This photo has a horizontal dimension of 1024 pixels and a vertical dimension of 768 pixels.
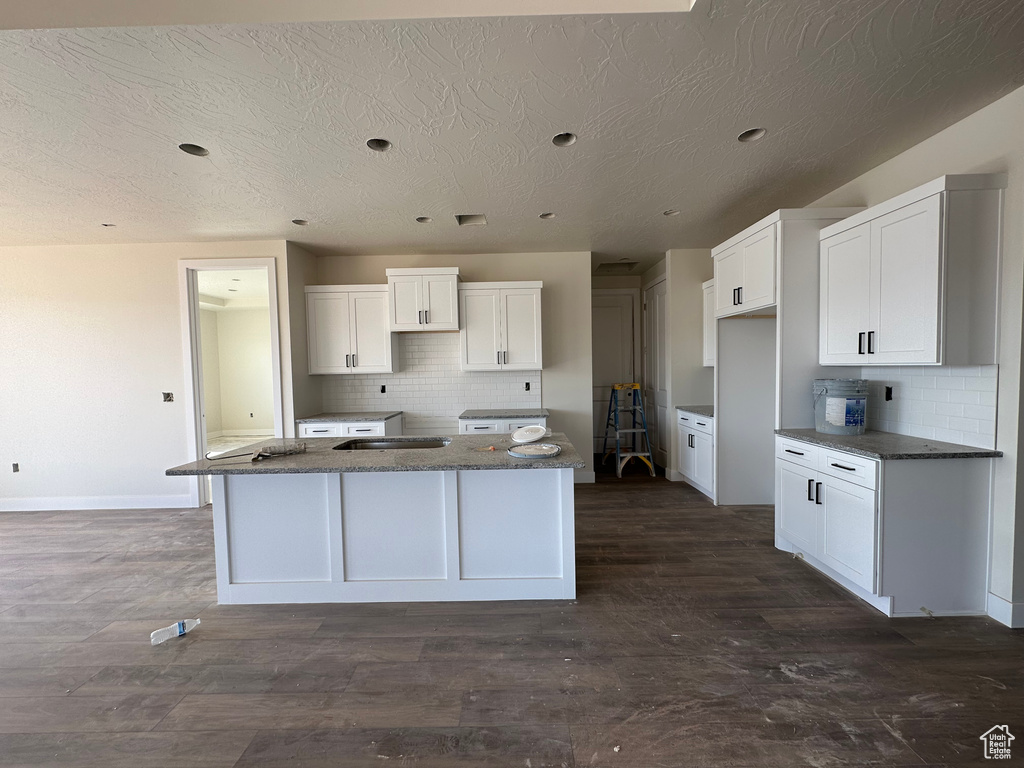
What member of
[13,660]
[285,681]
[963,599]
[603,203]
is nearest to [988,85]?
[603,203]

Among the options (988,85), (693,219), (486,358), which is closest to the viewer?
(988,85)

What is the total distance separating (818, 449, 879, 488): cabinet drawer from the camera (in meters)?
2.27

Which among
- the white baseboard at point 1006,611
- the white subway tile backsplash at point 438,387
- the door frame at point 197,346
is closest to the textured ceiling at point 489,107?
the door frame at point 197,346

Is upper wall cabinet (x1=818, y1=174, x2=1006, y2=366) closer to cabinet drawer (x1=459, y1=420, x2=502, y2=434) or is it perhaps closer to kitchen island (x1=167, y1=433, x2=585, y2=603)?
kitchen island (x1=167, y1=433, x2=585, y2=603)

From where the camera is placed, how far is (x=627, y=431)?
5.25m

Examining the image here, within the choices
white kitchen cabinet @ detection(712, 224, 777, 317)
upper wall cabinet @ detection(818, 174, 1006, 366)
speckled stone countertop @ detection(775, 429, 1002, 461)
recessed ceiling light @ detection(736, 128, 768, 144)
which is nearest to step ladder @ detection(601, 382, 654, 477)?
white kitchen cabinet @ detection(712, 224, 777, 317)

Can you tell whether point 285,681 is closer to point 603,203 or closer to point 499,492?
point 499,492

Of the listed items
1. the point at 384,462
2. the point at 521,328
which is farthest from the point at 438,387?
the point at 384,462

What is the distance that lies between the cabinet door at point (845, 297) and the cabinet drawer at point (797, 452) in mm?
604

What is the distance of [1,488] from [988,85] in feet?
28.0

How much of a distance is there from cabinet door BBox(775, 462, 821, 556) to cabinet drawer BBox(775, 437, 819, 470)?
0.16 ft

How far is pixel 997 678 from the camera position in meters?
1.80

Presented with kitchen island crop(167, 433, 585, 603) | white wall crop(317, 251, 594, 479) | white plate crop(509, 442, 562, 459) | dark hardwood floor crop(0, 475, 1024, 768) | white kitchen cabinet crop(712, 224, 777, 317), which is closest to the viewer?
dark hardwood floor crop(0, 475, 1024, 768)

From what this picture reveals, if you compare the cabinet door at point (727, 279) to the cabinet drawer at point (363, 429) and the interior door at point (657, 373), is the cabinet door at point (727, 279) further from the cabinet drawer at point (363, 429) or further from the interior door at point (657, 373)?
the cabinet drawer at point (363, 429)
